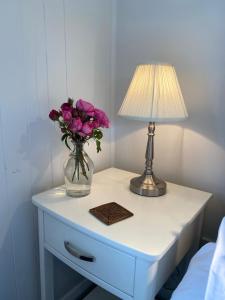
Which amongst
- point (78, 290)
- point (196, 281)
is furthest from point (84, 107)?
point (78, 290)

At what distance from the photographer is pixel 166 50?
1.11m

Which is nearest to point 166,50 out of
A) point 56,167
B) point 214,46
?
point 214,46

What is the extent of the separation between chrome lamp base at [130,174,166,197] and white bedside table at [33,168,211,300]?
2cm

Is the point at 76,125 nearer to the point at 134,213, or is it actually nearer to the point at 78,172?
the point at 78,172

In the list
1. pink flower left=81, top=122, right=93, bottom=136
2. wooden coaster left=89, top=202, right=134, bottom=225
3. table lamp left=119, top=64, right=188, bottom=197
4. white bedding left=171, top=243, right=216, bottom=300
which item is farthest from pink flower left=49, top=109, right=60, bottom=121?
white bedding left=171, top=243, right=216, bottom=300

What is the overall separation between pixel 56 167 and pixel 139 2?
2.77 feet

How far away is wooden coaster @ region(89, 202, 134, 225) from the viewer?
801mm

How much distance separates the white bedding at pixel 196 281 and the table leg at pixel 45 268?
1.82 ft

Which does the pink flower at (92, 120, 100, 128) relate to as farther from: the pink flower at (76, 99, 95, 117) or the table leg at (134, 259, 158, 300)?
the table leg at (134, 259, 158, 300)

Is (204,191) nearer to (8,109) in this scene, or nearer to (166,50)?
(166,50)

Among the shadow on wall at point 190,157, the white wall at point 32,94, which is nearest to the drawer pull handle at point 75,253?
the white wall at point 32,94

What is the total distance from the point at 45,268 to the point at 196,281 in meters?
0.66

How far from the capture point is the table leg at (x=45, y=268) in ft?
3.10

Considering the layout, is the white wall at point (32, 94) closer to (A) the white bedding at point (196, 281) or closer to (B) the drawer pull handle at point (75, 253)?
(B) the drawer pull handle at point (75, 253)
